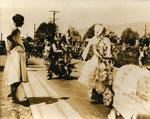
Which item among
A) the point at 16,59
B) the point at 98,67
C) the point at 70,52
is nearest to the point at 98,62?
the point at 98,67

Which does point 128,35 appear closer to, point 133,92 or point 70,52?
point 70,52

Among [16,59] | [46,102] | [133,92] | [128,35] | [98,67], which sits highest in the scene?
[128,35]

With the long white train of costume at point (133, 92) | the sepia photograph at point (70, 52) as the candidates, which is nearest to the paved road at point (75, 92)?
the sepia photograph at point (70, 52)

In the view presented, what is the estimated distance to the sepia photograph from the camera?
4.07 metres

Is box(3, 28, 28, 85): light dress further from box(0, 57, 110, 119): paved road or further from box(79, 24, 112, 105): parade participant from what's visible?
box(79, 24, 112, 105): parade participant

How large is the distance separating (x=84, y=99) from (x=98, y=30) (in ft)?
3.25

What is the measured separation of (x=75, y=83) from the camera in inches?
177

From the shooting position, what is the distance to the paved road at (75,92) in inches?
159

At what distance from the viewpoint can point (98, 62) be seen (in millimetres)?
4234

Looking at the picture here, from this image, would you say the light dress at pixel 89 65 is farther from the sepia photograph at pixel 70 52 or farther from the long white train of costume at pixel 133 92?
the long white train of costume at pixel 133 92

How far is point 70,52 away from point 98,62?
0.53m

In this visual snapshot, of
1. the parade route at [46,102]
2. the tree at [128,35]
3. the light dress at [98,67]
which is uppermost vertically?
the tree at [128,35]

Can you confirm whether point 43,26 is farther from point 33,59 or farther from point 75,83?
point 75,83

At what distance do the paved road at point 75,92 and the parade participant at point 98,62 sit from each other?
12 centimetres
